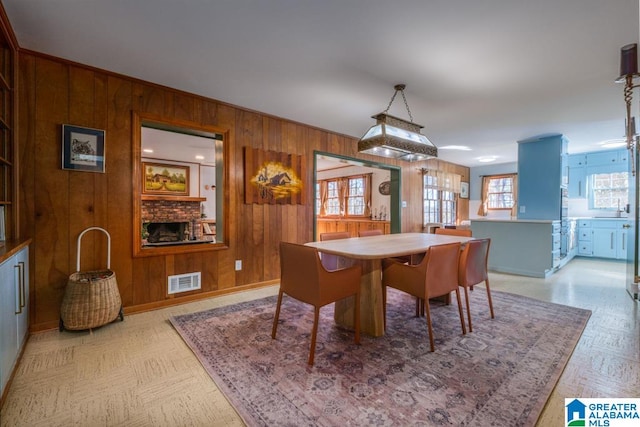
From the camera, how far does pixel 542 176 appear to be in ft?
16.5

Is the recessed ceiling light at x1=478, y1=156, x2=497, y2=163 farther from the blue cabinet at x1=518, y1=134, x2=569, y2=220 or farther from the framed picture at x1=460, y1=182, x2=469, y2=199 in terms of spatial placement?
the blue cabinet at x1=518, y1=134, x2=569, y2=220

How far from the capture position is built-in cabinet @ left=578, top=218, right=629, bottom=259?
5.69 m

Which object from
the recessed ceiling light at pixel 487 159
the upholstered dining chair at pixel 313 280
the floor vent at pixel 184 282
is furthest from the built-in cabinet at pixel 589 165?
the floor vent at pixel 184 282

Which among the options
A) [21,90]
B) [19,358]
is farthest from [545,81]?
[19,358]

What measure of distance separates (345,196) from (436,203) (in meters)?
2.39

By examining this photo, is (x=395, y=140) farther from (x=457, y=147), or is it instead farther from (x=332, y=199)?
(x=332, y=199)

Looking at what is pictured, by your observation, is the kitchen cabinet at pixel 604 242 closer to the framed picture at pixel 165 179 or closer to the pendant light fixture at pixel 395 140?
the pendant light fixture at pixel 395 140

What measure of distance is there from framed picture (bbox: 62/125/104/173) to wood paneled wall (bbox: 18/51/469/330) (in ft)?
0.18

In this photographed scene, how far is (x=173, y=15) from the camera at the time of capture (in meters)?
1.92

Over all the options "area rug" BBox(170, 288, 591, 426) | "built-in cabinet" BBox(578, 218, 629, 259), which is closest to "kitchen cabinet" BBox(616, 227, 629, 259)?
"built-in cabinet" BBox(578, 218, 629, 259)

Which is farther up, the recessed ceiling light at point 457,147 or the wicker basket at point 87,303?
the recessed ceiling light at point 457,147

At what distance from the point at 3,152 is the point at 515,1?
3.80m

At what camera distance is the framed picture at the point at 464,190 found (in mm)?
8128

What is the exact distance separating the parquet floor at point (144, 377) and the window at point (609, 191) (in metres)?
4.69
